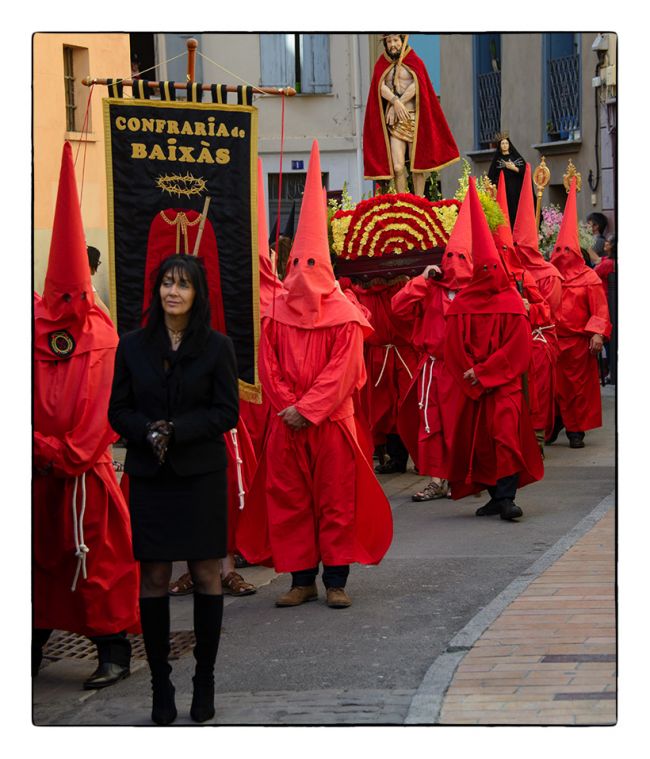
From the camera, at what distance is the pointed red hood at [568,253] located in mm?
11907

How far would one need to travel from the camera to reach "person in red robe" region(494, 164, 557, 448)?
41.9ft

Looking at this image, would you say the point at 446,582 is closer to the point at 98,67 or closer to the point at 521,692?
the point at 521,692

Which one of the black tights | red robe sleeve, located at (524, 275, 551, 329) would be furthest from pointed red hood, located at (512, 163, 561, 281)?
the black tights

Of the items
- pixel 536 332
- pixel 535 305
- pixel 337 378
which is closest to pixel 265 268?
pixel 337 378

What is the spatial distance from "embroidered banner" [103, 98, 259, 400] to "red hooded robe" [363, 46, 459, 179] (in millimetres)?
3764

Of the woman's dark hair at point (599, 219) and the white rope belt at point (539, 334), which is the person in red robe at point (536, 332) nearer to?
the white rope belt at point (539, 334)

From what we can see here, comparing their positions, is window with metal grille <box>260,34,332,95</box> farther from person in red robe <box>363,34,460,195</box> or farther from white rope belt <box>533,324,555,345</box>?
white rope belt <box>533,324,555,345</box>

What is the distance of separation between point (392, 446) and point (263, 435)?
15.2 feet

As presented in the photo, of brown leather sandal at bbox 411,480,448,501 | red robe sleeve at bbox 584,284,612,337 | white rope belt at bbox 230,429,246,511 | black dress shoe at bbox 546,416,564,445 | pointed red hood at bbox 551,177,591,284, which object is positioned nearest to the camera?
white rope belt at bbox 230,429,246,511

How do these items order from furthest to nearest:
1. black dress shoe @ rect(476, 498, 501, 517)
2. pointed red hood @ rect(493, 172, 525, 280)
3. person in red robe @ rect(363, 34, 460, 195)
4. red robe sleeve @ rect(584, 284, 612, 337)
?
red robe sleeve @ rect(584, 284, 612, 337) → pointed red hood @ rect(493, 172, 525, 280) → person in red robe @ rect(363, 34, 460, 195) → black dress shoe @ rect(476, 498, 501, 517)

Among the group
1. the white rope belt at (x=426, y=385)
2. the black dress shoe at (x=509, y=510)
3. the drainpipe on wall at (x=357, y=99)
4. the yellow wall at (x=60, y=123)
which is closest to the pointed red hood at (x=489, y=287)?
the drainpipe on wall at (x=357, y=99)

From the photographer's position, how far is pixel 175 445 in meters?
5.82

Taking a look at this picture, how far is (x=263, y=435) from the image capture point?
8.27 m

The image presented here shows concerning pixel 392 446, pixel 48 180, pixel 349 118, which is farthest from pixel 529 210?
pixel 48 180
